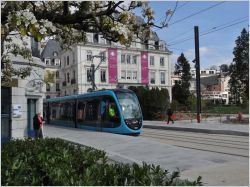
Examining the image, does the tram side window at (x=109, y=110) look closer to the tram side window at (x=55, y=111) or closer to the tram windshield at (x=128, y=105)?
the tram windshield at (x=128, y=105)

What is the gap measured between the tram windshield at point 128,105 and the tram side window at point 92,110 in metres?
2.47

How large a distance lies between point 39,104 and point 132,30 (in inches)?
711

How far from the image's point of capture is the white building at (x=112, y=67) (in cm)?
7894

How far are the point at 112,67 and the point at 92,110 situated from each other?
51.8m

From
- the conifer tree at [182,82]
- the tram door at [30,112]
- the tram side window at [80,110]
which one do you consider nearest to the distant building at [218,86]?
the conifer tree at [182,82]

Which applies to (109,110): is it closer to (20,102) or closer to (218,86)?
(20,102)

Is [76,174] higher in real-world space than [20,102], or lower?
lower

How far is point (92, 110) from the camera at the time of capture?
27.9 metres

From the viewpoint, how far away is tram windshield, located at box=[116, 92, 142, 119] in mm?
24688

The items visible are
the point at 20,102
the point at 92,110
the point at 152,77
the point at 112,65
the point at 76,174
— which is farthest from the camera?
the point at 152,77

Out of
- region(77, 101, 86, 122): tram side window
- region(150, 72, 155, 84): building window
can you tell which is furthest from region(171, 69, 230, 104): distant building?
region(77, 101, 86, 122): tram side window

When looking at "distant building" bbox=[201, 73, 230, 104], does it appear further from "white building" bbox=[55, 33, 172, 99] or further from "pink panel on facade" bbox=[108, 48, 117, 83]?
"pink panel on facade" bbox=[108, 48, 117, 83]

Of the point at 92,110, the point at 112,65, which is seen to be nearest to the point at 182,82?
the point at 112,65

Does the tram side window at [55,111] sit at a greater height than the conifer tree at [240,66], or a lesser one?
lesser
